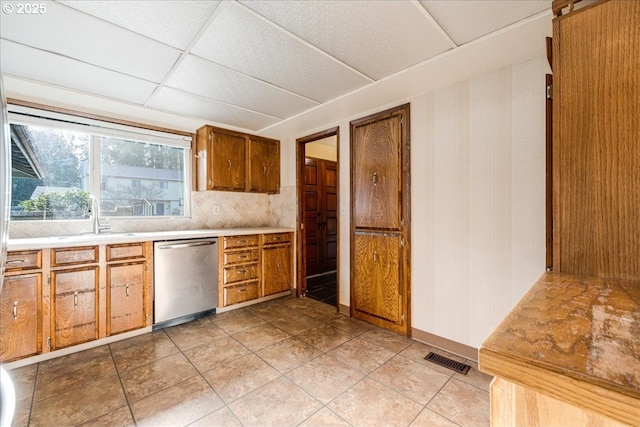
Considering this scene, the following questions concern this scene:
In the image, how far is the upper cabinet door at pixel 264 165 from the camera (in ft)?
12.7

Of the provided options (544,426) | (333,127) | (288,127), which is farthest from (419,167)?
(544,426)

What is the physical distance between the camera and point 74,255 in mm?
2348

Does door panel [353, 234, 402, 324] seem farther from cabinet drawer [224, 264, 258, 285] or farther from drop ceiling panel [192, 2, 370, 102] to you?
drop ceiling panel [192, 2, 370, 102]

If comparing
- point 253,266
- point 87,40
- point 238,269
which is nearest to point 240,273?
point 238,269

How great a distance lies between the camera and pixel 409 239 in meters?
2.63

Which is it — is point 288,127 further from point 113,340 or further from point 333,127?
point 113,340

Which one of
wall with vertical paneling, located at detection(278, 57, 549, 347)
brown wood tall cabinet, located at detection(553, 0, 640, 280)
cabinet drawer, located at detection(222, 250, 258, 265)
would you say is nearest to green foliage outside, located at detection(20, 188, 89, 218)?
cabinet drawer, located at detection(222, 250, 258, 265)

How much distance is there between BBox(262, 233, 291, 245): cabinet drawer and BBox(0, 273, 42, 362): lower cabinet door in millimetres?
2141

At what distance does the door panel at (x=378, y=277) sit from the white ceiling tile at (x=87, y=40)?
93.6 inches

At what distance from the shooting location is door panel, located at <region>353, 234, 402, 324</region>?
2.73 meters

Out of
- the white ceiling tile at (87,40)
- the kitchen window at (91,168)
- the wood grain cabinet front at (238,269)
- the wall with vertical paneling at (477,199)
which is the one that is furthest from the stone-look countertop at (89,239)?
the wall with vertical paneling at (477,199)

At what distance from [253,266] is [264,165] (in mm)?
1462

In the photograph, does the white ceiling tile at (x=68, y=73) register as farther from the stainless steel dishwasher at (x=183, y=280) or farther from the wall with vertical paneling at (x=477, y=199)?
the wall with vertical paneling at (x=477, y=199)

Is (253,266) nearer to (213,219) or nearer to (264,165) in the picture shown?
(213,219)
